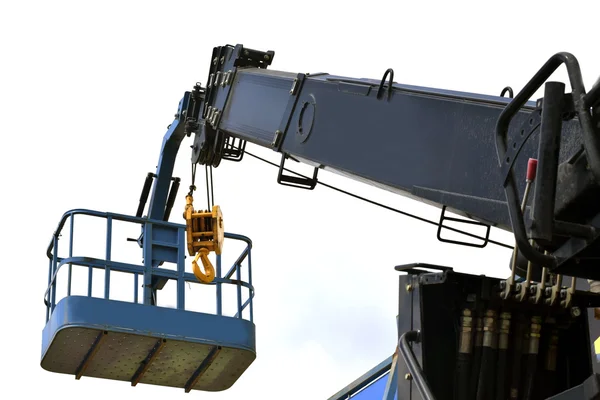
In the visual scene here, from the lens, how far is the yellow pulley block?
512 inches

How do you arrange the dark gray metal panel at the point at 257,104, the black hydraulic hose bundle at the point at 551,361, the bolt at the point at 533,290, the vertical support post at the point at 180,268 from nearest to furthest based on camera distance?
the bolt at the point at 533,290, the black hydraulic hose bundle at the point at 551,361, the dark gray metal panel at the point at 257,104, the vertical support post at the point at 180,268

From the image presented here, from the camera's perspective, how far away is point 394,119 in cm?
822

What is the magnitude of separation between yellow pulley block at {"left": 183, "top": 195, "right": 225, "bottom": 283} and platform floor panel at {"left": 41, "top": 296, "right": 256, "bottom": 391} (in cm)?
73

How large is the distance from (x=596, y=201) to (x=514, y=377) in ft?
6.52

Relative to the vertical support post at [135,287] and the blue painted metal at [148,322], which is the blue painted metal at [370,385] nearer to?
the blue painted metal at [148,322]

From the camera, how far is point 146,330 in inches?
506

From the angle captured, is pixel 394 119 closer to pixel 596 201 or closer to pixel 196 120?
pixel 596 201

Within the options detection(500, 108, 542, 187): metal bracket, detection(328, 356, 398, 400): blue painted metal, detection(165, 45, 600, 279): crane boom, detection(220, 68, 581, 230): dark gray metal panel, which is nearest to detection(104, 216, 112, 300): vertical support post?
detection(165, 45, 600, 279): crane boom

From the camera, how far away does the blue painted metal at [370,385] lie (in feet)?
52.5

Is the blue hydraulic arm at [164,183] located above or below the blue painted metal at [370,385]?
above

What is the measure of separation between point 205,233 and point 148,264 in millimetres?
1559

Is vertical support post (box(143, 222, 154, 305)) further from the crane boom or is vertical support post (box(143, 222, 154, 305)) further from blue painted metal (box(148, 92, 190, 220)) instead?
the crane boom

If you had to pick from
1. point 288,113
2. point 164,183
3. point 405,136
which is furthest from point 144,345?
point 405,136

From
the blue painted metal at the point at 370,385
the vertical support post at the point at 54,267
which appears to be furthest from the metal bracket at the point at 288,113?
the blue painted metal at the point at 370,385
